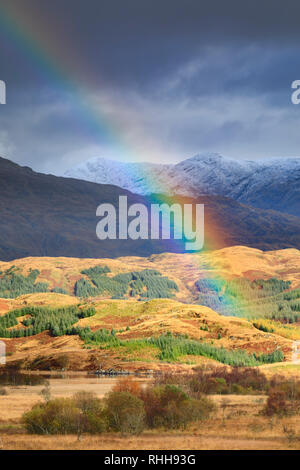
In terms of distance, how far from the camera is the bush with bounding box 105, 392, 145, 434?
5469 centimetres

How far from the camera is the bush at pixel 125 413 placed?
179ft

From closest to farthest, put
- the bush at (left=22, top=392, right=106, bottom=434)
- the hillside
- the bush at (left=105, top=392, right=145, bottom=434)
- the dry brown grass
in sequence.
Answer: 1. the dry brown grass
2. the bush at (left=105, top=392, right=145, bottom=434)
3. the bush at (left=22, top=392, right=106, bottom=434)
4. the hillside

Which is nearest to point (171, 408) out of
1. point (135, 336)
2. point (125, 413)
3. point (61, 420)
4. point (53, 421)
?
point (125, 413)

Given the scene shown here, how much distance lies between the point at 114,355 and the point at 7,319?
56.6m

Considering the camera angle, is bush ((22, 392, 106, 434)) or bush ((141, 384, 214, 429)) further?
Answer: bush ((141, 384, 214, 429))

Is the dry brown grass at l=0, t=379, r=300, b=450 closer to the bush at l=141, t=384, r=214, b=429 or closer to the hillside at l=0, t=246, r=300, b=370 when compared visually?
the bush at l=141, t=384, r=214, b=429

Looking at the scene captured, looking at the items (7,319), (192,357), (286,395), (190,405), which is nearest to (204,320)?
(192,357)

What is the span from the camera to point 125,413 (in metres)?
55.3

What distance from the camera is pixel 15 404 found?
241 ft

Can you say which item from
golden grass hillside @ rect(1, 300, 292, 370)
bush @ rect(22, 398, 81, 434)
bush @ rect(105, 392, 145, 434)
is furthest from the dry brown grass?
golden grass hillside @ rect(1, 300, 292, 370)

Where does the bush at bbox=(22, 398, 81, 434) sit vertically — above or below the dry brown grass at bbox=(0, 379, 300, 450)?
above

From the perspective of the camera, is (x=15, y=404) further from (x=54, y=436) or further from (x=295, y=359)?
(x=295, y=359)

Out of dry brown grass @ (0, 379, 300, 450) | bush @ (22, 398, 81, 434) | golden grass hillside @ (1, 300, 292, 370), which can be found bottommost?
dry brown grass @ (0, 379, 300, 450)
